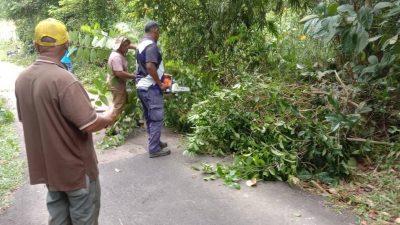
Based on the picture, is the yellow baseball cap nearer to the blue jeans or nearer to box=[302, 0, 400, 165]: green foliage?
box=[302, 0, 400, 165]: green foliage

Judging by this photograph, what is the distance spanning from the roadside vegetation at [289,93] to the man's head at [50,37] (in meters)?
2.33

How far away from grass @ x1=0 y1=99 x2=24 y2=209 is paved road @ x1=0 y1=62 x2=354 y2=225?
0.49 feet

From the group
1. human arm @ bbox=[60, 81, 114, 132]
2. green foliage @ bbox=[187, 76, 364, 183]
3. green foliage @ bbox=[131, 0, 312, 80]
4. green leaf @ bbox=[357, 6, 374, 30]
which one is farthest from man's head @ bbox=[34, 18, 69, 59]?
green foliage @ bbox=[131, 0, 312, 80]

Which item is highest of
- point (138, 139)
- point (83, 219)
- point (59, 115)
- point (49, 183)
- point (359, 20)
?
point (359, 20)

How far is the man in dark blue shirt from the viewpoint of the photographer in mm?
5445

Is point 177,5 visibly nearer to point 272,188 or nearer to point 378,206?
point 272,188

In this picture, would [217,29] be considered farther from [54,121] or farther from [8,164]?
[54,121]

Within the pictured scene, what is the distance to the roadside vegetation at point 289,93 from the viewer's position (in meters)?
4.22

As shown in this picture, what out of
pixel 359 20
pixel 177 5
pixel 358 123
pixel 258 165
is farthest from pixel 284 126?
pixel 177 5

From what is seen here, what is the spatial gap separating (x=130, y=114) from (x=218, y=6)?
95.6 inches

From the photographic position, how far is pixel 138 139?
6641 millimetres

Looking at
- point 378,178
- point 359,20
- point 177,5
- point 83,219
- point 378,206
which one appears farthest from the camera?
point 177,5

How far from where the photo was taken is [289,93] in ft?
18.3

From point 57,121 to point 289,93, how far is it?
366cm
